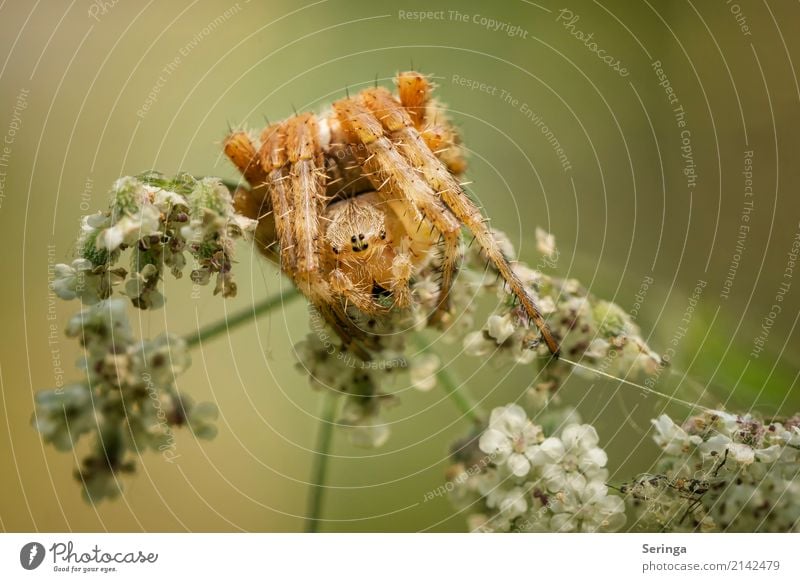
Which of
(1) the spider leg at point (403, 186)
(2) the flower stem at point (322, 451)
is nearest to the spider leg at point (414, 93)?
(1) the spider leg at point (403, 186)

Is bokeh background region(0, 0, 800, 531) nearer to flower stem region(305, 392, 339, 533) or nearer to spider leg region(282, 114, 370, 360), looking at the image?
flower stem region(305, 392, 339, 533)

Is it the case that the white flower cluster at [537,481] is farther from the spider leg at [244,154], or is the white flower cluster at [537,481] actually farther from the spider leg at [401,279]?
the spider leg at [244,154]

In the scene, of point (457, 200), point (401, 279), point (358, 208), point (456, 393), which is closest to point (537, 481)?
point (456, 393)

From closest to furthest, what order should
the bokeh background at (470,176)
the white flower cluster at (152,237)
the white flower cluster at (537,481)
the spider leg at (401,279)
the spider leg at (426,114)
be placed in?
the white flower cluster at (152,237), the white flower cluster at (537,481), the spider leg at (401,279), the bokeh background at (470,176), the spider leg at (426,114)

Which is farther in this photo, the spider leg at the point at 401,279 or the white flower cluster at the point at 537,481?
the spider leg at the point at 401,279

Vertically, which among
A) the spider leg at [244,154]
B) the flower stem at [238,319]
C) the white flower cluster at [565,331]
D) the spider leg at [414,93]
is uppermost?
the spider leg at [414,93]

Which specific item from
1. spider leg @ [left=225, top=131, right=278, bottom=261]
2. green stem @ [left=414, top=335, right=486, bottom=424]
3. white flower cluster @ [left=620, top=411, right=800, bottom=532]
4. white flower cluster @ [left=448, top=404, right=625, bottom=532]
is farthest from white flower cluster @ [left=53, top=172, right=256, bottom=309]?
white flower cluster @ [left=620, top=411, right=800, bottom=532]
